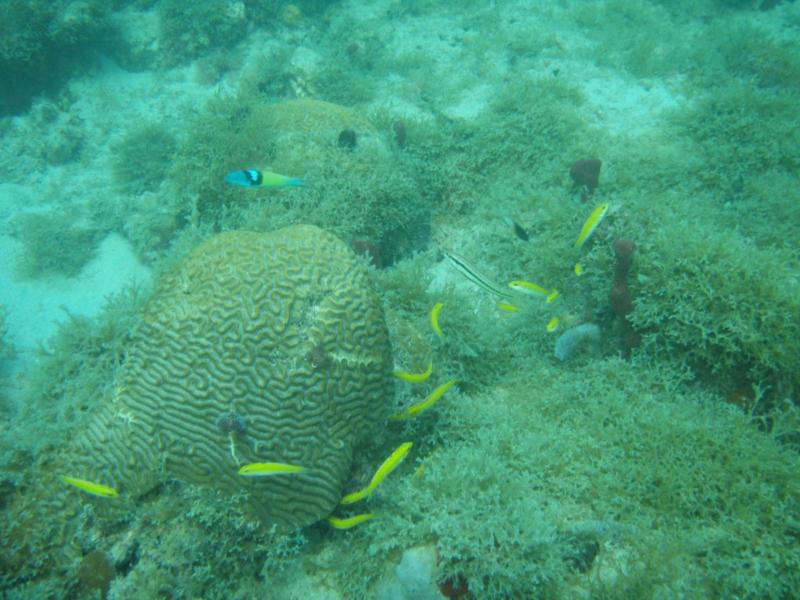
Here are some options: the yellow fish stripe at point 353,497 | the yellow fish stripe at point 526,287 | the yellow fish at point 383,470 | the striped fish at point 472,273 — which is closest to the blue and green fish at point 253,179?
the striped fish at point 472,273

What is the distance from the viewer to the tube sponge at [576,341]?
14.3 ft

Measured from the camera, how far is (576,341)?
14.3 ft

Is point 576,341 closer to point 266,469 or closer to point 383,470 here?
point 383,470

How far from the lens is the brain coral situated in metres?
2.99

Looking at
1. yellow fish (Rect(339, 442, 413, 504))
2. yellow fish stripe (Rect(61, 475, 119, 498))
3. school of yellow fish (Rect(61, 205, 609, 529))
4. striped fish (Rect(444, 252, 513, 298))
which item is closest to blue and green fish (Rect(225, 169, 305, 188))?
school of yellow fish (Rect(61, 205, 609, 529))

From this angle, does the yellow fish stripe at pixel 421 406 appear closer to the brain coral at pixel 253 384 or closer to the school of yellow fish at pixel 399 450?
the school of yellow fish at pixel 399 450

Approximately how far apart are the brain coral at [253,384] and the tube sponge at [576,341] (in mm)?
1963

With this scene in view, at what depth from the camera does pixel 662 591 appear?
2.58m

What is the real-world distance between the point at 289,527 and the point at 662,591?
2.47 m

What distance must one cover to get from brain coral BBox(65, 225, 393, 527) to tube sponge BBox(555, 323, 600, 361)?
6.44ft

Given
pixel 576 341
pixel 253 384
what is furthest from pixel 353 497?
pixel 576 341

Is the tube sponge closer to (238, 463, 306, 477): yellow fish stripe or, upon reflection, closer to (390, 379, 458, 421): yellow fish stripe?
(390, 379, 458, 421): yellow fish stripe

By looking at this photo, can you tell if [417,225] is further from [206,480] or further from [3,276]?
[3,276]

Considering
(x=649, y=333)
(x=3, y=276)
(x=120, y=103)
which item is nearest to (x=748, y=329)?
(x=649, y=333)
